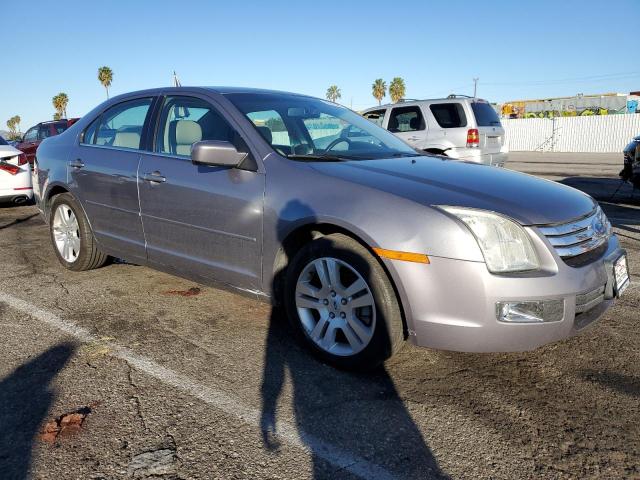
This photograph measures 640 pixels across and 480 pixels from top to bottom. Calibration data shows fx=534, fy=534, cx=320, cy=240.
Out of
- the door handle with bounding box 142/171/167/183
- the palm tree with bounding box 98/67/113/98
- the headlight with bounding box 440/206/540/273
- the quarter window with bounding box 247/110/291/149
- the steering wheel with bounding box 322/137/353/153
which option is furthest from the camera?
the palm tree with bounding box 98/67/113/98

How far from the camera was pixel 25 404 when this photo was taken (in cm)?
261

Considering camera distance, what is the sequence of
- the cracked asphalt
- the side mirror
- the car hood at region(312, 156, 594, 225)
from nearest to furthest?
the cracked asphalt < the car hood at region(312, 156, 594, 225) < the side mirror

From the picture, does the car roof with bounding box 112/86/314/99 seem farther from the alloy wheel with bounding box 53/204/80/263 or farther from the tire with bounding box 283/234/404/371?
the tire with bounding box 283/234/404/371

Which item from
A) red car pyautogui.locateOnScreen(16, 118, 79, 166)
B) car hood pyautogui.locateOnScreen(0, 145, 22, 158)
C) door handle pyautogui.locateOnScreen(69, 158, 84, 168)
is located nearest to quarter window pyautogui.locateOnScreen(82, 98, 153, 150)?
door handle pyautogui.locateOnScreen(69, 158, 84, 168)

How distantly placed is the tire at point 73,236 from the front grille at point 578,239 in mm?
3717

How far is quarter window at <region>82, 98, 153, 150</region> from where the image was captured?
4.21 m

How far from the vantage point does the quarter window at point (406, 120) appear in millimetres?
10625

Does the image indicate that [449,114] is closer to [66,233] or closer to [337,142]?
[337,142]

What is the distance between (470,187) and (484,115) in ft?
27.3

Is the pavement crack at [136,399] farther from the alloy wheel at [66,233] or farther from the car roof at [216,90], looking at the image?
the alloy wheel at [66,233]

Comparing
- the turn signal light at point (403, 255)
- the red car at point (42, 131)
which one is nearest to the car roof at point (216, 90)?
the turn signal light at point (403, 255)

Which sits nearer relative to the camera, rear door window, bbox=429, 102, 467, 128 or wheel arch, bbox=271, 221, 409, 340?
wheel arch, bbox=271, 221, 409, 340

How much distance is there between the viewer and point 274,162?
10.8 feet

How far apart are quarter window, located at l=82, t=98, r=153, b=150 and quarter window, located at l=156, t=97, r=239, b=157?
0.26 meters
